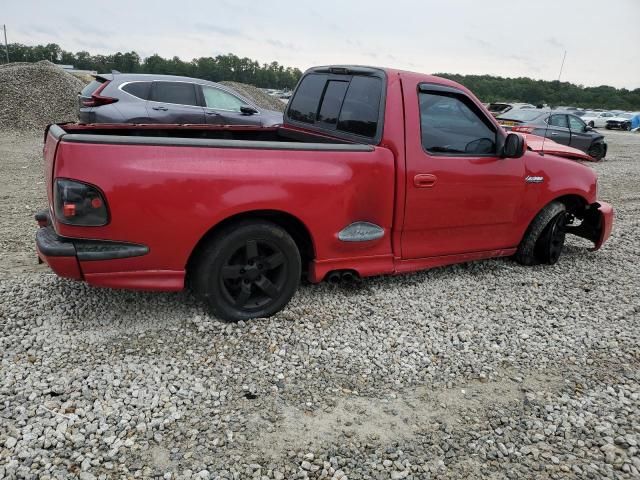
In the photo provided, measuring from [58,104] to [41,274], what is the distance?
14888 mm

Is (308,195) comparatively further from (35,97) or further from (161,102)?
(35,97)

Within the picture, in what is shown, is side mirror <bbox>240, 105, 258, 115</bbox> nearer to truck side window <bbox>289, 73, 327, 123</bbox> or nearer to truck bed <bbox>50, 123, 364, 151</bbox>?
truck side window <bbox>289, 73, 327, 123</bbox>

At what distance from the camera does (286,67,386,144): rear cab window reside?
417cm

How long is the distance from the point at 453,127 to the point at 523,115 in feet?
37.2

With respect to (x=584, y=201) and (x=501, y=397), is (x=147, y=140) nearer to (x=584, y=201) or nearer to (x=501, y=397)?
(x=501, y=397)

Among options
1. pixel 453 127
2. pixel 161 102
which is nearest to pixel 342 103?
pixel 453 127

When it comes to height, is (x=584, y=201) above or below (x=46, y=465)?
above

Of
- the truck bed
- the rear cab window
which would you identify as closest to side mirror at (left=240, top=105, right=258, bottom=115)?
the rear cab window

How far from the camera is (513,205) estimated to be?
15.9ft

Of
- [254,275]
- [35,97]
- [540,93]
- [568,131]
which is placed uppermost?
[540,93]

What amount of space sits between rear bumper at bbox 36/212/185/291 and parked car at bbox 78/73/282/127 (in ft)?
24.9

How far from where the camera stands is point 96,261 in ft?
10.5

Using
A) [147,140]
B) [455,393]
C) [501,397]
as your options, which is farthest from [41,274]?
[501,397]

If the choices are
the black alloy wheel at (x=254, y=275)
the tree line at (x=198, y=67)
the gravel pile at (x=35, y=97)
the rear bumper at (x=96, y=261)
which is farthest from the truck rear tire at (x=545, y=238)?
the tree line at (x=198, y=67)
